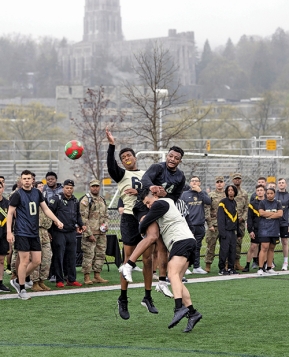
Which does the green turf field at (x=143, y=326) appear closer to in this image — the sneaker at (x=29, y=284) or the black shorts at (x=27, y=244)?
the black shorts at (x=27, y=244)

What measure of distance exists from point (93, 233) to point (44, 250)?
5.23 ft

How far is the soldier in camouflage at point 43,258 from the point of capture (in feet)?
50.1

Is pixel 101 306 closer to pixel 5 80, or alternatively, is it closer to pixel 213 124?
pixel 213 124

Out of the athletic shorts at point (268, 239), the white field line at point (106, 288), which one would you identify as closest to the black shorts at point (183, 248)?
the white field line at point (106, 288)

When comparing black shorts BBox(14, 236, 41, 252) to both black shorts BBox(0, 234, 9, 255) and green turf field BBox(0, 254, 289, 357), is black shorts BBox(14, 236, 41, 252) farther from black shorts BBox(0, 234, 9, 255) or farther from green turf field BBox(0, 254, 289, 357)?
black shorts BBox(0, 234, 9, 255)

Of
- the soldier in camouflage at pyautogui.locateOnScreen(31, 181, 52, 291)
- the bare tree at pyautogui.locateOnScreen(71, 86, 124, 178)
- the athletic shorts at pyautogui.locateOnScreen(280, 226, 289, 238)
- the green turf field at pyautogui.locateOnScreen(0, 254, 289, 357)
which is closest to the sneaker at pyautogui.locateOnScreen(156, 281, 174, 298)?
the green turf field at pyautogui.locateOnScreen(0, 254, 289, 357)

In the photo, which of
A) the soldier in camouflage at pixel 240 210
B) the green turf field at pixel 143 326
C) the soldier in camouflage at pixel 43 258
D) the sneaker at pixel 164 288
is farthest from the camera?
the soldier in camouflage at pixel 240 210

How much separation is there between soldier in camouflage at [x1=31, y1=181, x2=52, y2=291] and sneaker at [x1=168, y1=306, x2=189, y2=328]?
5.35 metres

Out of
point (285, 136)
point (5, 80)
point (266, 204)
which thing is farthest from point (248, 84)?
point (266, 204)

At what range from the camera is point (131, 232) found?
11828 millimetres

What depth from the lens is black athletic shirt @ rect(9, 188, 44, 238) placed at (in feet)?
45.7

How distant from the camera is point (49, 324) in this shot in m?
11.4

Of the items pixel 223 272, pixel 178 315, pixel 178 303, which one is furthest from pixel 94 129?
pixel 178 315

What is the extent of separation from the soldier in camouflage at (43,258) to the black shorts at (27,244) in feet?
3.86
